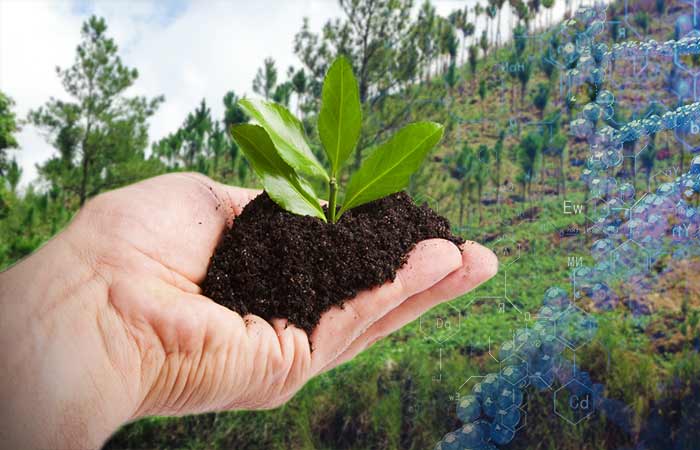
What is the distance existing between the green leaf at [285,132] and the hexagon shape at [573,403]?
250 centimetres

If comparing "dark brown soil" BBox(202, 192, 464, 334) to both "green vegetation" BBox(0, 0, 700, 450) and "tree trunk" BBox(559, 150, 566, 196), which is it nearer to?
"green vegetation" BBox(0, 0, 700, 450)

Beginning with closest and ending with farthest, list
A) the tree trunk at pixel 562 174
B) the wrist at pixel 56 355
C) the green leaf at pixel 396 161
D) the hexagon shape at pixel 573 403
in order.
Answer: the wrist at pixel 56 355 → the green leaf at pixel 396 161 → the hexagon shape at pixel 573 403 → the tree trunk at pixel 562 174

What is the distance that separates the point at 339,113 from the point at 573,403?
261 centimetres

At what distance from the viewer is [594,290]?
4020 mm

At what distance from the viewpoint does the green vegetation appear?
11.8 ft

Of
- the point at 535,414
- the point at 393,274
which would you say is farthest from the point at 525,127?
the point at 393,274

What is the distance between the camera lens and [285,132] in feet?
4.87

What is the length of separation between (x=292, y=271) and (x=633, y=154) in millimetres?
4130

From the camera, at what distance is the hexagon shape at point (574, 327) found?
11.4ft

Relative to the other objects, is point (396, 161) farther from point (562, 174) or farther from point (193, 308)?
point (562, 174)

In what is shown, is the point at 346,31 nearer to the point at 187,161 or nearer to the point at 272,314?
the point at 187,161

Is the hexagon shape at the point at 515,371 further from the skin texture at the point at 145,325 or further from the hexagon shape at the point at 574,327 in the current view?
the skin texture at the point at 145,325
